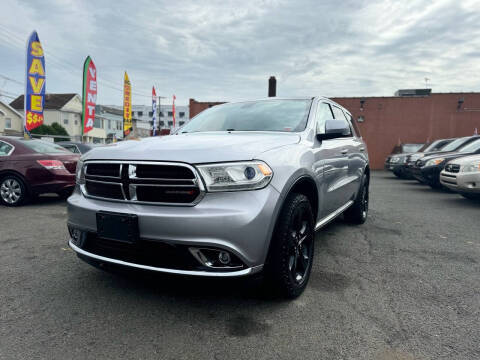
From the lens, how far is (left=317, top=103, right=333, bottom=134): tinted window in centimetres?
347

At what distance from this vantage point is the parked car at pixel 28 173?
6.34m

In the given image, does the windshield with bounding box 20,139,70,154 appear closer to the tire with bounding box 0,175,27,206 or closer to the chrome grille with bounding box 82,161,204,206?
the tire with bounding box 0,175,27,206

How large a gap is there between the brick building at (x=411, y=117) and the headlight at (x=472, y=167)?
18.6 meters

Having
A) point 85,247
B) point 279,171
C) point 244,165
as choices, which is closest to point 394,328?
point 279,171

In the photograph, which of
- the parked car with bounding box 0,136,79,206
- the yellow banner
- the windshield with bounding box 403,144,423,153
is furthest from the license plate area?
the yellow banner

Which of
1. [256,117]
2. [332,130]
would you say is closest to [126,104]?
[256,117]

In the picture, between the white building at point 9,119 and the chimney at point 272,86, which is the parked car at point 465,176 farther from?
the white building at point 9,119

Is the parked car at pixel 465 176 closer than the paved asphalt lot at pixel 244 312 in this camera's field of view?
No

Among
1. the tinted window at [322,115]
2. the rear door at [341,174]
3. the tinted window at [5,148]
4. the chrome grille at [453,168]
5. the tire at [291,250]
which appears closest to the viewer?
the tire at [291,250]

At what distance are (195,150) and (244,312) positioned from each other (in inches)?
45.8

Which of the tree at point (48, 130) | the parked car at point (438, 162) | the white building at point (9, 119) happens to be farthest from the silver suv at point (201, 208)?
the white building at point (9, 119)

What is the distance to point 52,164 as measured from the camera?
6.41 meters

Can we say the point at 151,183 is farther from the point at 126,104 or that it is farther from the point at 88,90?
the point at 126,104

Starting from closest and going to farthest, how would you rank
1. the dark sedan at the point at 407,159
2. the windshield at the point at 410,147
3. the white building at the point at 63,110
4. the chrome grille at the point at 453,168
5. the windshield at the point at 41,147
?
1. the windshield at the point at 41,147
2. the chrome grille at the point at 453,168
3. the dark sedan at the point at 407,159
4. the windshield at the point at 410,147
5. the white building at the point at 63,110
